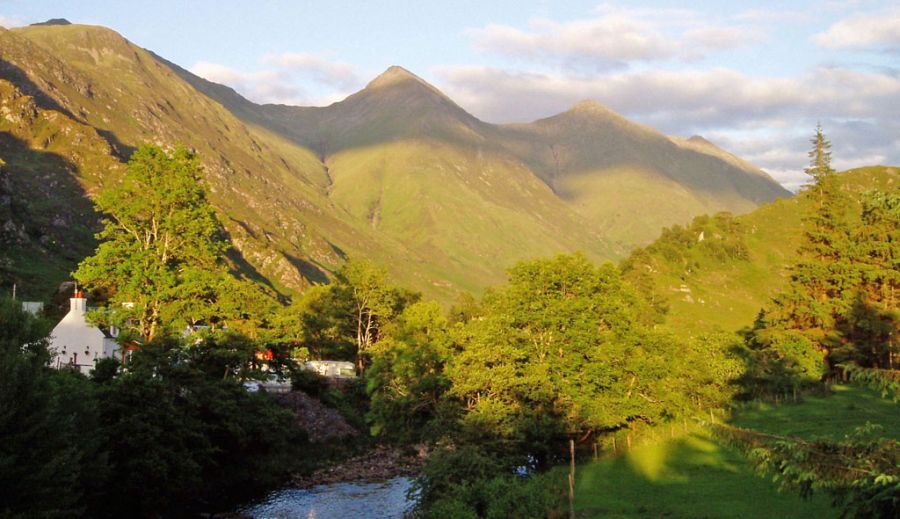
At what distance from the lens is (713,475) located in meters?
55.5

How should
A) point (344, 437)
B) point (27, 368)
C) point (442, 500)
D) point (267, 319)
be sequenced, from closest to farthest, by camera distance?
point (27, 368), point (442, 500), point (267, 319), point (344, 437)

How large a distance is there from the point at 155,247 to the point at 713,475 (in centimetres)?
5149

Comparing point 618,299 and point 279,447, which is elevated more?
point 618,299

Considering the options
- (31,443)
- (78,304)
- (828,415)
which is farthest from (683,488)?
(78,304)

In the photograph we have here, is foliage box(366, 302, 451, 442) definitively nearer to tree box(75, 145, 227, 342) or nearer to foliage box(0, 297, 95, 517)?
tree box(75, 145, 227, 342)

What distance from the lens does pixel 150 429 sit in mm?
53500

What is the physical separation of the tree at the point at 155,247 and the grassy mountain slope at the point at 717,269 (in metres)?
98.0

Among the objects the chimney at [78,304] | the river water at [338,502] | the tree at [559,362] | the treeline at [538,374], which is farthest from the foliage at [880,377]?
the chimney at [78,304]

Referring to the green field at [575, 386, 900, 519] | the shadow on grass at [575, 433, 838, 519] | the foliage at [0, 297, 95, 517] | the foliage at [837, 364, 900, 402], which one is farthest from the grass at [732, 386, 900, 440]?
the foliage at [0, 297, 95, 517]

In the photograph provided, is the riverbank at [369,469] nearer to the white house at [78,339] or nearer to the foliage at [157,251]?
the foliage at [157,251]

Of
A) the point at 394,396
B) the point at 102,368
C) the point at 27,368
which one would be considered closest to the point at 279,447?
the point at 394,396

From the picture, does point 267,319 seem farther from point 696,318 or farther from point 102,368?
point 696,318

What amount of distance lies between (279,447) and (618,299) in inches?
1462

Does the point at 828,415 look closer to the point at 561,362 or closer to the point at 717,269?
the point at 561,362
